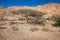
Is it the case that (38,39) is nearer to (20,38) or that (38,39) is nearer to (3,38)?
(20,38)

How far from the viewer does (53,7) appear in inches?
2857

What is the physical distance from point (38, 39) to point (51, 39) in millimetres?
915

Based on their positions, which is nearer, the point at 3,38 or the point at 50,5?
the point at 3,38

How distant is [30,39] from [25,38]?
0.42m

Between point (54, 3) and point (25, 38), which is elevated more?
point (54, 3)

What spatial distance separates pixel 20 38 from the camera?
12.9 m

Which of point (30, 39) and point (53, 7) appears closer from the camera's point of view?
point (30, 39)

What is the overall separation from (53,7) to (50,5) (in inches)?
114

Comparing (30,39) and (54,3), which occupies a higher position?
(54,3)

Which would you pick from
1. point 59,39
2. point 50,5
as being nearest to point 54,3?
point 50,5

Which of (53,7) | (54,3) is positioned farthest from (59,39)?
(54,3)

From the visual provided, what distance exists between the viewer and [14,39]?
1259cm

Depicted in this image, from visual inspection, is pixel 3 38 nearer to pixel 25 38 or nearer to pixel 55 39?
pixel 25 38

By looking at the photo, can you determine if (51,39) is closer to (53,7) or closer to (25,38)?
(25,38)
